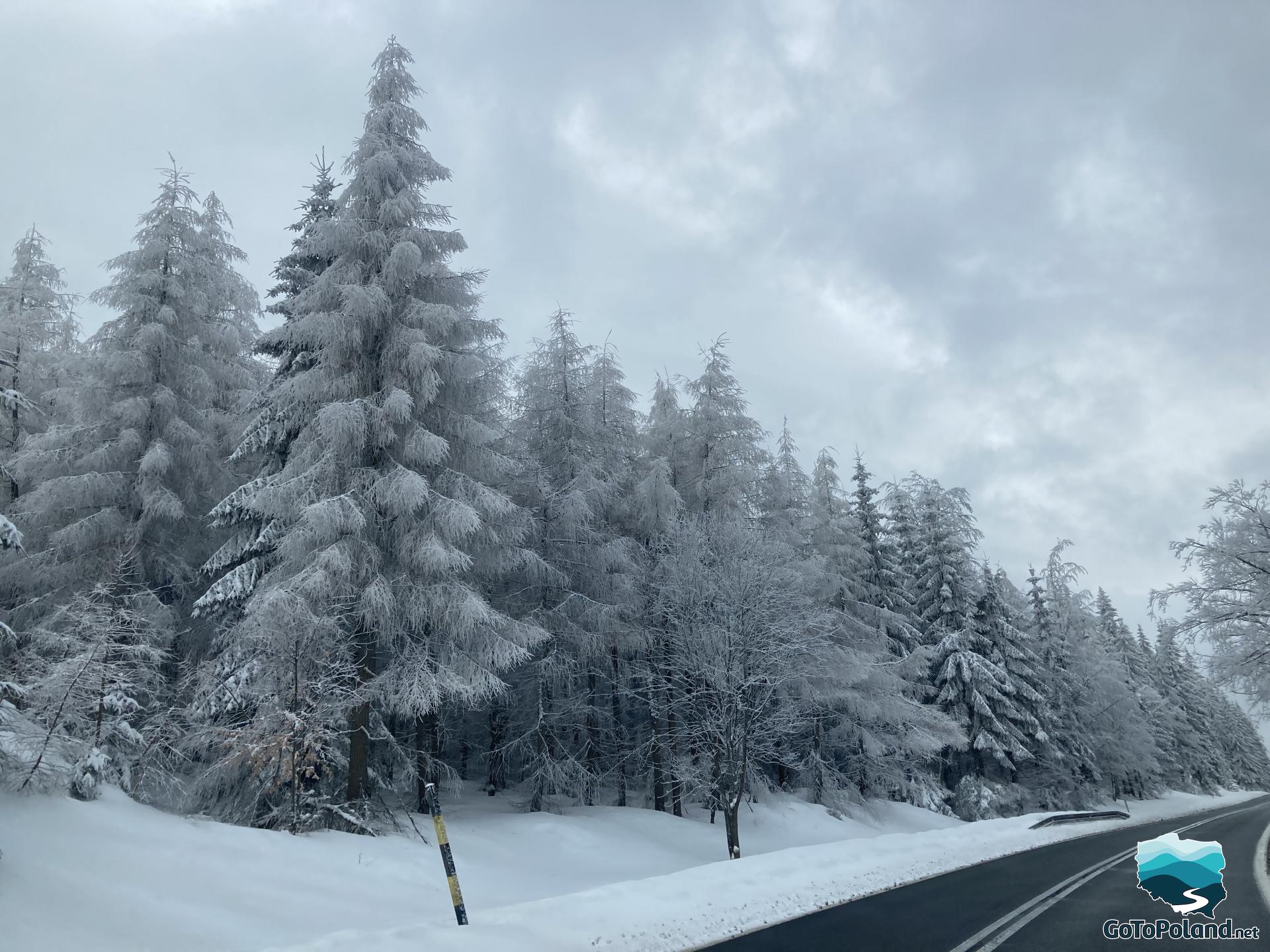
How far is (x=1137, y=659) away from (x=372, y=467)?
61.8m

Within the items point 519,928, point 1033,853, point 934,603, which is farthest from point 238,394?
point 934,603

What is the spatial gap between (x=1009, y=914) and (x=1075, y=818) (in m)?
20.6

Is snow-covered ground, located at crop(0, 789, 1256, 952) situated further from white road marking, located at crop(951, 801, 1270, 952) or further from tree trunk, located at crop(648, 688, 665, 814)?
tree trunk, located at crop(648, 688, 665, 814)

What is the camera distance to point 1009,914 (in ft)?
31.1

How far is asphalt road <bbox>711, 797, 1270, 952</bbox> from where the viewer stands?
7844 mm

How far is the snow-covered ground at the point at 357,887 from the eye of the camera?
692 centimetres

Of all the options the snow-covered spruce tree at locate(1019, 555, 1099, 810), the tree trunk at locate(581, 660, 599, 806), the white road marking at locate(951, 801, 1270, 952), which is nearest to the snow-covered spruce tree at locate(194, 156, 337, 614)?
the tree trunk at locate(581, 660, 599, 806)

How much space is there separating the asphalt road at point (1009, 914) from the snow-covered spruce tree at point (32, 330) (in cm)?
2192

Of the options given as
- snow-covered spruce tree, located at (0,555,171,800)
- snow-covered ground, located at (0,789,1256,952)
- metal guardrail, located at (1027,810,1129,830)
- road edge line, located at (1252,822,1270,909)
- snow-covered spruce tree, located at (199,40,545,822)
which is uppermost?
snow-covered spruce tree, located at (199,40,545,822)

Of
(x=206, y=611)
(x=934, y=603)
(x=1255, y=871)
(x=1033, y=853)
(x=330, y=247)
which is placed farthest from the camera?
(x=934, y=603)

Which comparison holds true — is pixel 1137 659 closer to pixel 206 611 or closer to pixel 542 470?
pixel 542 470

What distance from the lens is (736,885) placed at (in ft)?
33.0

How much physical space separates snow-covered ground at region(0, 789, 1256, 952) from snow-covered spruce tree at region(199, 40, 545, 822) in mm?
2962

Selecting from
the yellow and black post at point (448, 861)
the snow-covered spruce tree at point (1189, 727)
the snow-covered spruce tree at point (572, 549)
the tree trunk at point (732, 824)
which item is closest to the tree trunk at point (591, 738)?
the snow-covered spruce tree at point (572, 549)
